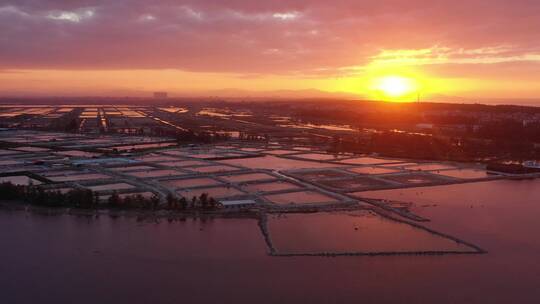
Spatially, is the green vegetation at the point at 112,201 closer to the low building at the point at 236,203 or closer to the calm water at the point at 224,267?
the low building at the point at 236,203

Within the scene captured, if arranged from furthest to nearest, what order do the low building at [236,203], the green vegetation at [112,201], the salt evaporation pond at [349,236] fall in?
the low building at [236,203], the green vegetation at [112,201], the salt evaporation pond at [349,236]

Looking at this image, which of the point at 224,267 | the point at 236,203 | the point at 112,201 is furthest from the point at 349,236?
the point at 112,201

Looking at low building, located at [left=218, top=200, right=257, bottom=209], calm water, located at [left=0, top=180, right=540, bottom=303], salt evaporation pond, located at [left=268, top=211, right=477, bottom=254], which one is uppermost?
low building, located at [left=218, top=200, right=257, bottom=209]

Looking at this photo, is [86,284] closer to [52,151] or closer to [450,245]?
[450,245]

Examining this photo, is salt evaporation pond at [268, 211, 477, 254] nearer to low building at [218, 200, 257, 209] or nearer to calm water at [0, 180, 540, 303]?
calm water at [0, 180, 540, 303]

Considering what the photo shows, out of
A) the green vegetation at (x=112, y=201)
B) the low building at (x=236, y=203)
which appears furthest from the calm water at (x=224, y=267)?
the low building at (x=236, y=203)

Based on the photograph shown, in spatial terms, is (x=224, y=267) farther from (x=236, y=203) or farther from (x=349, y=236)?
(x=236, y=203)

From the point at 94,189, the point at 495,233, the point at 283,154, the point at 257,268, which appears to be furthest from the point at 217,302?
the point at 283,154

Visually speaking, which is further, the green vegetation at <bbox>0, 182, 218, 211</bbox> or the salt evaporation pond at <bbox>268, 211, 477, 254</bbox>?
the green vegetation at <bbox>0, 182, 218, 211</bbox>

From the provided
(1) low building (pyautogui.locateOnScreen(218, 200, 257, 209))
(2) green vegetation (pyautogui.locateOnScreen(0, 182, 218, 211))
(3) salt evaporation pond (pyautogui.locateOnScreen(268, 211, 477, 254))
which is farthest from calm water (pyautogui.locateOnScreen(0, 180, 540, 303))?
(1) low building (pyautogui.locateOnScreen(218, 200, 257, 209))
